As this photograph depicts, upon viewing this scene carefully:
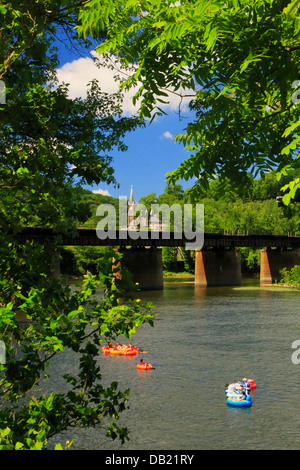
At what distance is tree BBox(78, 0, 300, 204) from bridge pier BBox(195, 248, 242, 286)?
9203cm

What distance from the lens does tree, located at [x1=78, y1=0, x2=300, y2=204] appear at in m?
4.66

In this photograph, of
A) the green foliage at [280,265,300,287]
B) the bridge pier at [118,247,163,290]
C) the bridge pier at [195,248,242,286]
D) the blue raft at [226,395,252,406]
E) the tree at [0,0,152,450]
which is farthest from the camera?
the bridge pier at [195,248,242,286]

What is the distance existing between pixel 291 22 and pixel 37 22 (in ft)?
7.26

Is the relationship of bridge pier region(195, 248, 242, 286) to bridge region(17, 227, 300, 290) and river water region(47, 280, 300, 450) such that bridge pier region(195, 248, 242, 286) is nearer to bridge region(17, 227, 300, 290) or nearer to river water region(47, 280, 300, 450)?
bridge region(17, 227, 300, 290)

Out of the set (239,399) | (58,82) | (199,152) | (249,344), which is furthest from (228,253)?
(199,152)

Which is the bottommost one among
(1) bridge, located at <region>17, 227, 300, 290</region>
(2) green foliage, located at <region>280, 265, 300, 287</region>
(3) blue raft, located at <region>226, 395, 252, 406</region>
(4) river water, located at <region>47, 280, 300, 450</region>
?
(4) river water, located at <region>47, 280, 300, 450</region>

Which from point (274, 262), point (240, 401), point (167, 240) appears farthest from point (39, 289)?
point (274, 262)

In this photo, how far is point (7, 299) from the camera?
15.3 feet

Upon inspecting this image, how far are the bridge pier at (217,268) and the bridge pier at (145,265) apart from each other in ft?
38.7

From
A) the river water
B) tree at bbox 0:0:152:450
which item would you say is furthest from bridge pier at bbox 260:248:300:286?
tree at bbox 0:0:152:450

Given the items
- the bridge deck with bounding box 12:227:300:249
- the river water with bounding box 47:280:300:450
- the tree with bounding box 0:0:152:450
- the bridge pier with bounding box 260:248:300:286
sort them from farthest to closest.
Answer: the bridge pier with bounding box 260:248:300:286
the bridge deck with bounding box 12:227:300:249
the river water with bounding box 47:280:300:450
the tree with bounding box 0:0:152:450

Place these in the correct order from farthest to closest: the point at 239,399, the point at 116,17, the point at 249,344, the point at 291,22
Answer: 1. the point at 249,344
2. the point at 239,399
3. the point at 116,17
4. the point at 291,22

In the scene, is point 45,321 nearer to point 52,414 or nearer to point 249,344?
point 52,414

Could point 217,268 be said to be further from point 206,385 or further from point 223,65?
point 223,65
